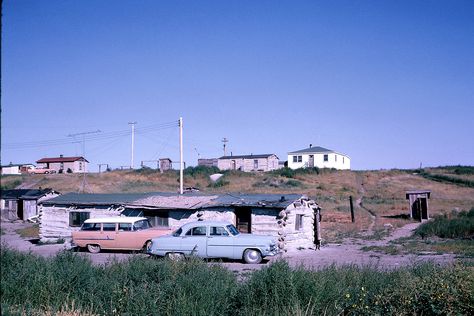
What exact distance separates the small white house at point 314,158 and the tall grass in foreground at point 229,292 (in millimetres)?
57810

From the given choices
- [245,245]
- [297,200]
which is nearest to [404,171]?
[297,200]

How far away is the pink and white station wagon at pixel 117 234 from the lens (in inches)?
758

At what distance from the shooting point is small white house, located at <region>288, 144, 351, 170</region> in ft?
221

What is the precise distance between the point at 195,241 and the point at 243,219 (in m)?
4.87

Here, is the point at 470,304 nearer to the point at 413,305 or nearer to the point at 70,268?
the point at 413,305

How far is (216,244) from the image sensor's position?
16719 millimetres

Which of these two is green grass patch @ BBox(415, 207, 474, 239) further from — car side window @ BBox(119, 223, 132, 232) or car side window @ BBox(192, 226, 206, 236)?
car side window @ BBox(119, 223, 132, 232)

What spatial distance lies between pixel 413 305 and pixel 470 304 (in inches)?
35.4

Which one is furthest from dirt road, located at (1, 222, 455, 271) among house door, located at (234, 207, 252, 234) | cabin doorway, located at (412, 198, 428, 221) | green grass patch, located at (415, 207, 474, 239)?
cabin doorway, located at (412, 198, 428, 221)

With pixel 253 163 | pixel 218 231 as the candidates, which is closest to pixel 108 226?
pixel 218 231

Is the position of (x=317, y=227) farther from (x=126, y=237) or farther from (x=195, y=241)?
(x=126, y=237)

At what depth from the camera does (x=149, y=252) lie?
17.1 metres

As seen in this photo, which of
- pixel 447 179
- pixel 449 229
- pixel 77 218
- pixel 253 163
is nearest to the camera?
pixel 77 218

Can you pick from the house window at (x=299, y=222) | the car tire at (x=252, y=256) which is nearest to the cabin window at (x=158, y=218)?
the house window at (x=299, y=222)
